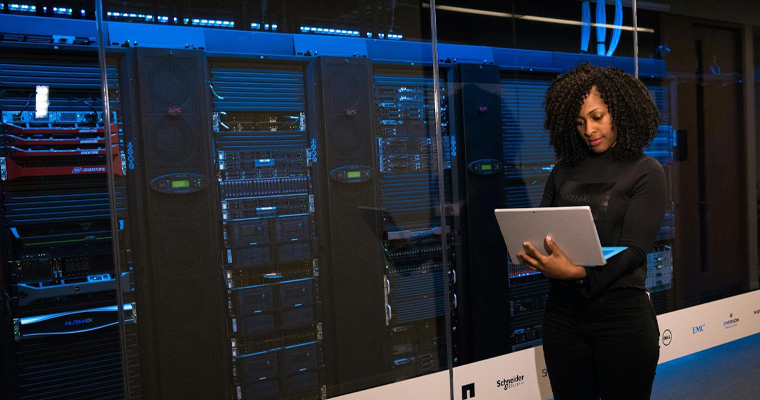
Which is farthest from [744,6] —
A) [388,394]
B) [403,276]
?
[388,394]

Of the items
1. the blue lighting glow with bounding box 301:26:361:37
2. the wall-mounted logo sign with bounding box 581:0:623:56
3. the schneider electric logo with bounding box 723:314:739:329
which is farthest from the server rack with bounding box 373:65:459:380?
the schneider electric logo with bounding box 723:314:739:329

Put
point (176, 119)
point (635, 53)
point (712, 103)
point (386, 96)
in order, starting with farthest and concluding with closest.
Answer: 1. point (712, 103)
2. point (635, 53)
3. point (386, 96)
4. point (176, 119)

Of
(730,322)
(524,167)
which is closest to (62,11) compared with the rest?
(524,167)

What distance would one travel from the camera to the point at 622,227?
166 centimetres

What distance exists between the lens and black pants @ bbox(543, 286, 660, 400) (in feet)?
5.30

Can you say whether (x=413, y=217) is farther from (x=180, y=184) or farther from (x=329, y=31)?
(x=180, y=184)

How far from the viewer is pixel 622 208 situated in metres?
1.68

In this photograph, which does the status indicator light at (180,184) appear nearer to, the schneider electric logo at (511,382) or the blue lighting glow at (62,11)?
the blue lighting glow at (62,11)

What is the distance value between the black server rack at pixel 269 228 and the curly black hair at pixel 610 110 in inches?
44.5

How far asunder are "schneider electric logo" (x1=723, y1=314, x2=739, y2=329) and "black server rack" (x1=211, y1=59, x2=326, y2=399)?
2.69 metres

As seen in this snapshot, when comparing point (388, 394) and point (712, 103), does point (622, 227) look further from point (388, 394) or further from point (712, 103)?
point (712, 103)

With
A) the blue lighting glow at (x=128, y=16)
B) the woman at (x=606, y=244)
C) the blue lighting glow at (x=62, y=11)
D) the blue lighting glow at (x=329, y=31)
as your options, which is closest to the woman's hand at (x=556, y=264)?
the woman at (x=606, y=244)

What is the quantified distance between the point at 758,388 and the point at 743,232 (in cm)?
167

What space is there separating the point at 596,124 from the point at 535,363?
5.24 ft
